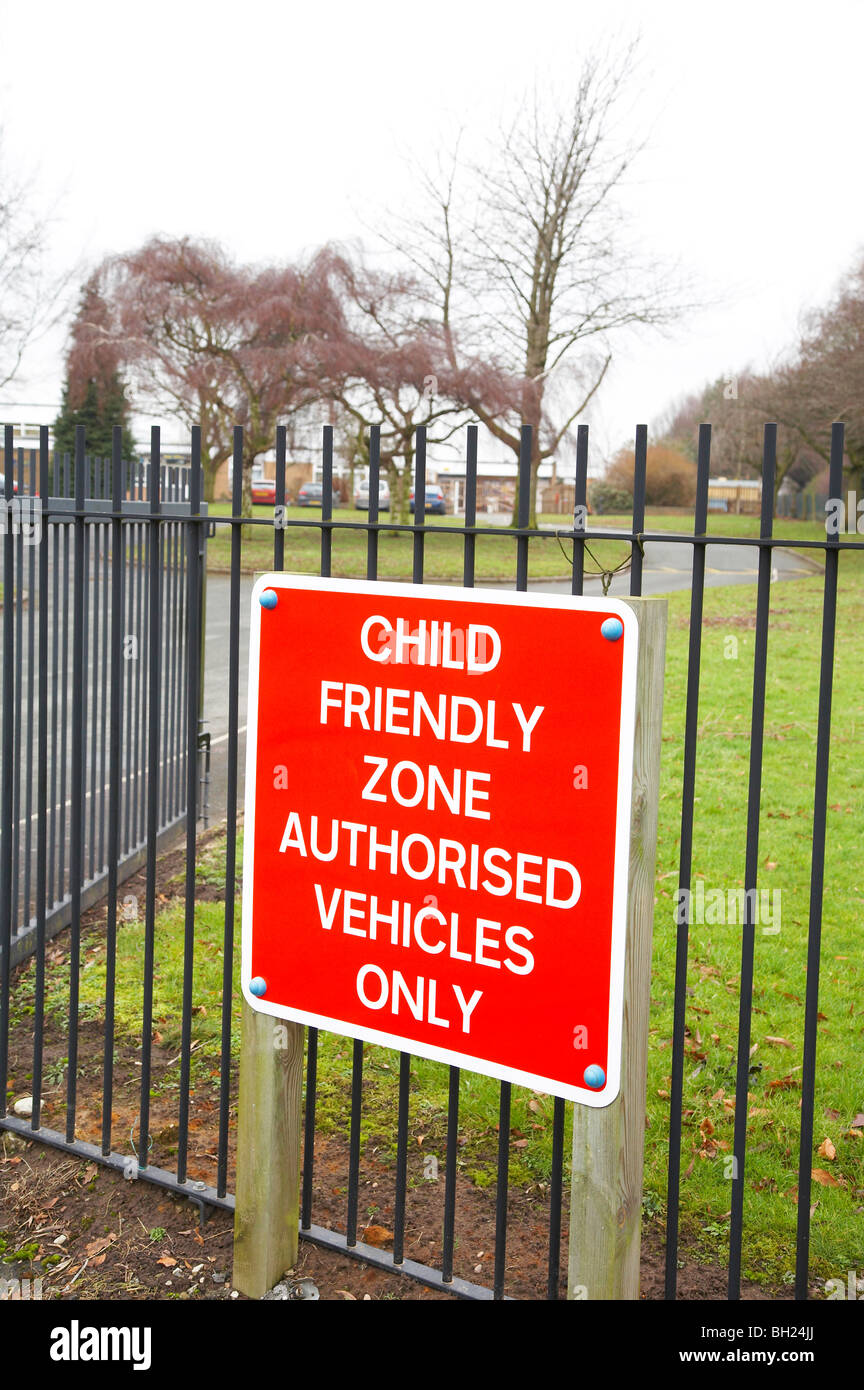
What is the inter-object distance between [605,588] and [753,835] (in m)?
0.63

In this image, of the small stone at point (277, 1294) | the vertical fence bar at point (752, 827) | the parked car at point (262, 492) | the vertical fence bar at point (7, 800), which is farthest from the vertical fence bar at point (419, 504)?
the parked car at point (262, 492)

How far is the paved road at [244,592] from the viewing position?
9273 millimetres

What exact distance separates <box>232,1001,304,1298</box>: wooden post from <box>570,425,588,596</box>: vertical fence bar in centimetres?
131

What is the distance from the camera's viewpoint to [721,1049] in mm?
4305

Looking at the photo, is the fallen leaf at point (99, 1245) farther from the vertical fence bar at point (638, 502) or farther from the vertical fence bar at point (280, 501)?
the vertical fence bar at point (638, 502)

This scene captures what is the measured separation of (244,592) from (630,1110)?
2202 cm

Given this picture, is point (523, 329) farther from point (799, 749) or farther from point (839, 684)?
point (799, 749)

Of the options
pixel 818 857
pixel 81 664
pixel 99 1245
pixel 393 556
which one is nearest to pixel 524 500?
pixel 818 857


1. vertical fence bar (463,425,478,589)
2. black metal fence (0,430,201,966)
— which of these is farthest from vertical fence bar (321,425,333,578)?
black metal fence (0,430,201,966)

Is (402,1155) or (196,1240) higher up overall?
(402,1155)

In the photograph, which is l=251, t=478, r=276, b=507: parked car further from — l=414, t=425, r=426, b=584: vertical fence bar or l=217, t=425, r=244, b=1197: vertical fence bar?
l=414, t=425, r=426, b=584: vertical fence bar

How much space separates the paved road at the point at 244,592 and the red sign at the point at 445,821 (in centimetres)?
48

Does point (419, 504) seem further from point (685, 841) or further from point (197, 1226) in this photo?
point (197, 1226)

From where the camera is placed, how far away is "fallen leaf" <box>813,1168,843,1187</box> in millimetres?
3457
